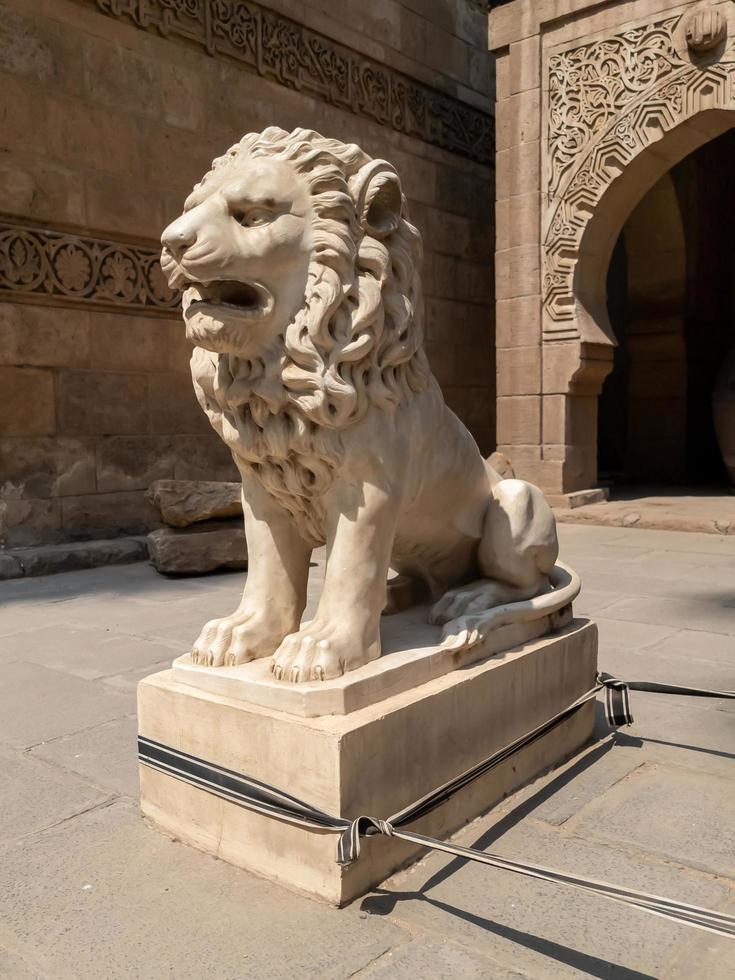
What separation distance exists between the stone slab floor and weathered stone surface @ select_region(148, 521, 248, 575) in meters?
1.93

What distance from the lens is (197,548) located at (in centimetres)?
528

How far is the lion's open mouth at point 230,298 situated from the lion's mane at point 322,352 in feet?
0.27

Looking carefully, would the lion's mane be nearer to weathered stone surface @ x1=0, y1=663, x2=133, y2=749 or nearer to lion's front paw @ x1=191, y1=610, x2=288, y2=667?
lion's front paw @ x1=191, y1=610, x2=288, y2=667

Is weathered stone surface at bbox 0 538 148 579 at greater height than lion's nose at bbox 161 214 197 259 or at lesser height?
lesser

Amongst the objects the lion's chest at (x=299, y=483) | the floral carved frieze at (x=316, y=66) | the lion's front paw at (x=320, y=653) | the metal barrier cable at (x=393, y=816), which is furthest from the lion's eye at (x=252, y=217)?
the floral carved frieze at (x=316, y=66)

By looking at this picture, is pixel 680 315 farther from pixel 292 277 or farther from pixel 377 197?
pixel 292 277

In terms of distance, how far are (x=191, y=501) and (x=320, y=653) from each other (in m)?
3.51

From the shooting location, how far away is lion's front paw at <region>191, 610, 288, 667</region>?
81.5 inches

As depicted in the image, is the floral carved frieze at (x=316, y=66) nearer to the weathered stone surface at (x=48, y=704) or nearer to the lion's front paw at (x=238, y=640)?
the weathered stone surface at (x=48, y=704)

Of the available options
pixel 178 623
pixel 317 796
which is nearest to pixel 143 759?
pixel 317 796

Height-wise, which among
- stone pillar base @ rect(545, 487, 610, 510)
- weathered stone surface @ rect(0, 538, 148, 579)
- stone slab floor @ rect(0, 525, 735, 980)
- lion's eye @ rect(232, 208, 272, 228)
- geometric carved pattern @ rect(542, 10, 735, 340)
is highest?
geometric carved pattern @ rect(542, 10, 735, 340)

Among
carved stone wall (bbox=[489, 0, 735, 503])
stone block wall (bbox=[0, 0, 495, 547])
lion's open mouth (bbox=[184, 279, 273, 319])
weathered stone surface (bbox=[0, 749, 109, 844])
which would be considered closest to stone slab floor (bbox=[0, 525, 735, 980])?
weathered stone surface (bbox=[0, 749, 109, 844])

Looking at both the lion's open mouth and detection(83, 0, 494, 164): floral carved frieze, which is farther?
detection(83, 0, 494, 164): floral carved frieze

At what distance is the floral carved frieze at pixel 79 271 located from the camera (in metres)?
5.61
